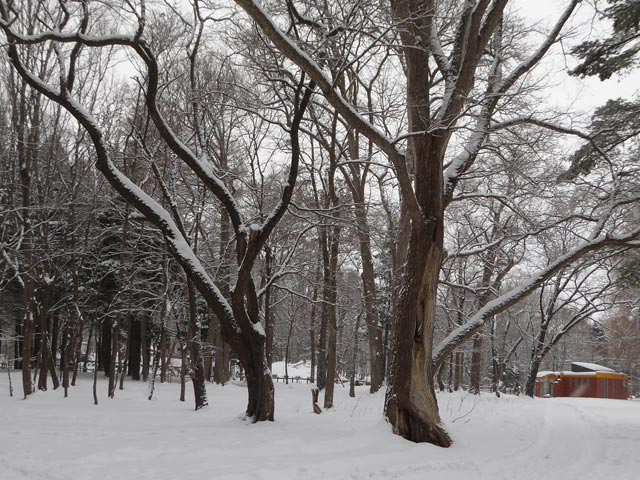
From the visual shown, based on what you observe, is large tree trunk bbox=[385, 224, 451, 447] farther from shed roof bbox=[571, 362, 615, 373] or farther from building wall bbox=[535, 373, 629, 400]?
shed roof bbox=[571, 362, 615, 373]

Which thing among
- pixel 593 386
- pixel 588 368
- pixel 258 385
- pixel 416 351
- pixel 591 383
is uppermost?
pixel 416 351

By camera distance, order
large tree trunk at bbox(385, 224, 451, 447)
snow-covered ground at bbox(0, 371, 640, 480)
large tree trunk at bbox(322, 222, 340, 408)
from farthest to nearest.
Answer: large tree trunk at bbox(322, 222, 340, 408) → large tree trunk at bbox(385, 224, 451, 447) → snow-covered ground at bbox(0, 371, 640, 480)

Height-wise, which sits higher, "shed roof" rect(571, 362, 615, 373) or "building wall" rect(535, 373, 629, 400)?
"shed roof" rect(571, 362, 615, 373)

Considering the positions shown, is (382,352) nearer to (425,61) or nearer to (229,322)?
(229,322)

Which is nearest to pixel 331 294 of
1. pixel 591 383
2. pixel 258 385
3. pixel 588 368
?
pixel 258 385

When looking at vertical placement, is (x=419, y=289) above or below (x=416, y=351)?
above

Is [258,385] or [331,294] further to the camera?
[331,294]

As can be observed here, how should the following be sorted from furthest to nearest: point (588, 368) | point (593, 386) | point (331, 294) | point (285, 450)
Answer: point (588, 368) → point (593, 386) → point (331, 294) → point (285, 450)

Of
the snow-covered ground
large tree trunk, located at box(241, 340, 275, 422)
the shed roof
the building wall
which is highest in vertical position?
large tree trunk, located at box(241, 340, 275, 422)

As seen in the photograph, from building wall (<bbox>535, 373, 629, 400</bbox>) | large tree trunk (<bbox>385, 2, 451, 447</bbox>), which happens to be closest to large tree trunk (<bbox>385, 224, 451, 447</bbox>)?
large tree trunk (<bbox>385, 2, 451, 447</bbox>)

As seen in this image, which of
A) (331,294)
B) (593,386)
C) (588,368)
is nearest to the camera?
(331,294)

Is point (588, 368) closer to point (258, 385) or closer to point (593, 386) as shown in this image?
point (593, 386)

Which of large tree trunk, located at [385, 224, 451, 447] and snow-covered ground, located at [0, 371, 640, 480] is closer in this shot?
snow-covered ground, located at [0, 371, 640, 480]

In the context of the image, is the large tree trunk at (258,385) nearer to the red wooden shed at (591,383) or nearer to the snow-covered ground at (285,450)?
the snow-covered ground at (285,450)
